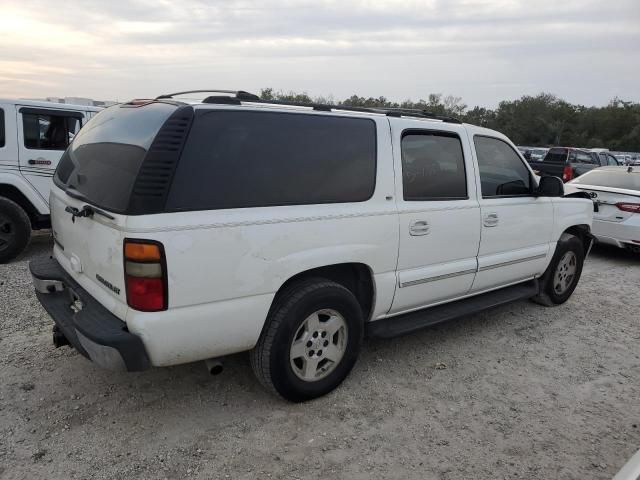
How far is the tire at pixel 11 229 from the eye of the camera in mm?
6070

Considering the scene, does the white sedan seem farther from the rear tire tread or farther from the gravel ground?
the rear tire tread

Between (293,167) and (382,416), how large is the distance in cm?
164

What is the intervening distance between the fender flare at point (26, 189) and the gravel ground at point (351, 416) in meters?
2.47

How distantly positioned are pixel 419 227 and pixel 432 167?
0.52 meters

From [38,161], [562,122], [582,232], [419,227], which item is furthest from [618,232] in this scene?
[562,122]

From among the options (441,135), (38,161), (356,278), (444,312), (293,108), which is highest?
(293,108)

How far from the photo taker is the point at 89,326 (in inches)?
103

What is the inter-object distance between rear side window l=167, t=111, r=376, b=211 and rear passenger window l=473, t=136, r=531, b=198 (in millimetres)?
1244

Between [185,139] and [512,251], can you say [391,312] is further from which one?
[185,139]

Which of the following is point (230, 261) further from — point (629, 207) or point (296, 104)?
point (629, 207)

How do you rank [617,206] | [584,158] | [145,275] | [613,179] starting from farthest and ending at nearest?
[584,158] < [613,179] < [617,206] < [145,275]

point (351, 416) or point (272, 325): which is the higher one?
point (272, 325)

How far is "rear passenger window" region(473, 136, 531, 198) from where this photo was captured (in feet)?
13.5

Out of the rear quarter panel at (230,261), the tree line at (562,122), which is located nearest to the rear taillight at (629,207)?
the rear quarter panel at (230,261)
